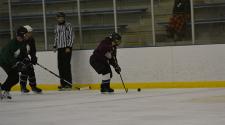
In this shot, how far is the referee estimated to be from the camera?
509 inches

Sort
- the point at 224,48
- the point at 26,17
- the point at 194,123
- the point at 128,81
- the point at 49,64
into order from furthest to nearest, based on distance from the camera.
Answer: the point at 26,17 → the point at 49,64 → the point at 128,81 → the point at 224,48 → the point at 194,123

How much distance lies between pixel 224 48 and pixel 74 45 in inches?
129

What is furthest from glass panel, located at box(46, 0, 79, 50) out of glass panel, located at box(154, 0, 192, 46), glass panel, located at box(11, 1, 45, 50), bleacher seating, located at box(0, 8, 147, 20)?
glass panel, located at box(154, 0, 192, 46)

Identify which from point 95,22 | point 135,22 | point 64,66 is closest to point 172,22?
point 135,22

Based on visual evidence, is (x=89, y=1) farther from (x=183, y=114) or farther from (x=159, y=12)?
(x=183, y=114)

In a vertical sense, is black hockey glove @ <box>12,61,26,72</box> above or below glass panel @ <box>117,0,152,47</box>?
below

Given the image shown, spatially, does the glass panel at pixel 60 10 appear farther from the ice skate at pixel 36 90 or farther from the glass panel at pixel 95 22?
the ice skate at pixel 36 90

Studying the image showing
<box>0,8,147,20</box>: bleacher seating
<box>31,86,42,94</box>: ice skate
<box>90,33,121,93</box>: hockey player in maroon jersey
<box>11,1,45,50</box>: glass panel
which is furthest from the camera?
<box>11,1,45,50</box>: glass panel

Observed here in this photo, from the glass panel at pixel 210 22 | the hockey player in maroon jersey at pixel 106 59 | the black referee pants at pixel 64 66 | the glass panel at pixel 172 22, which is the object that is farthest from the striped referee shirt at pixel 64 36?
the glass panel at pixel 210 22

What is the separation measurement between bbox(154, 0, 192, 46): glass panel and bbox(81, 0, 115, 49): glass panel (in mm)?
995

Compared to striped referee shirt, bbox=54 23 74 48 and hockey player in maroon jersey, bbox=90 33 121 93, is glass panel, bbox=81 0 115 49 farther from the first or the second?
hockey player in maroon jersey, bbox=90 33 121 93

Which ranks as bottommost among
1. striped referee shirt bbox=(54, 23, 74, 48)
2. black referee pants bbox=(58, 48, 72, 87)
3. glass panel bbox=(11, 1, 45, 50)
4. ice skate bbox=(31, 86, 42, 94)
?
ice skate bbox=(31, 86, 42, 94)

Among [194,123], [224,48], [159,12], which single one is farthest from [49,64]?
[194,123]

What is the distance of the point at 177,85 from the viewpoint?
12078 millimetres
